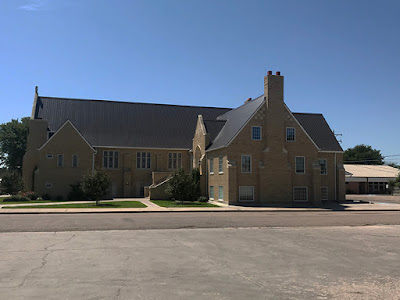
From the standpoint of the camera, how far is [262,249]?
500 inches

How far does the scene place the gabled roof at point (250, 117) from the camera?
38.4 metres

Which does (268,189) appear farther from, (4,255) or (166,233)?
(4,255)

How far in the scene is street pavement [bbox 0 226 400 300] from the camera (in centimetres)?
760

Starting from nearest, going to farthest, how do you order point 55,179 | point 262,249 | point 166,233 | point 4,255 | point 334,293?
point 334,293, point 4,255, point 262,249, point 166,233, point 55,179

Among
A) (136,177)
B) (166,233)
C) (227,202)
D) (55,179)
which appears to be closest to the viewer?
(166,233)

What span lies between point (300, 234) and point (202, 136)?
2694cm

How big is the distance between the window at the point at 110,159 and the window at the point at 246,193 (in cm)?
1711

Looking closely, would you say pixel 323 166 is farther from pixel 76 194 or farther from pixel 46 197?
pixel 46 197

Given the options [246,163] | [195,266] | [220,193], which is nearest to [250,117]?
[246,163]

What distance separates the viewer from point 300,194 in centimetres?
3916

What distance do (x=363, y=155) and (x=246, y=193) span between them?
9384 cm

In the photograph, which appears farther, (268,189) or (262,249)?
(268,189)

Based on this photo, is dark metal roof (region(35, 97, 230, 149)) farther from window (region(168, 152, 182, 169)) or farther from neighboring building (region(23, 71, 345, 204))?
window (region(168, 152, 182, 169))

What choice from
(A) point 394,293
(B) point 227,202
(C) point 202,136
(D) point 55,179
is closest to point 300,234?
(A) point 394,293
